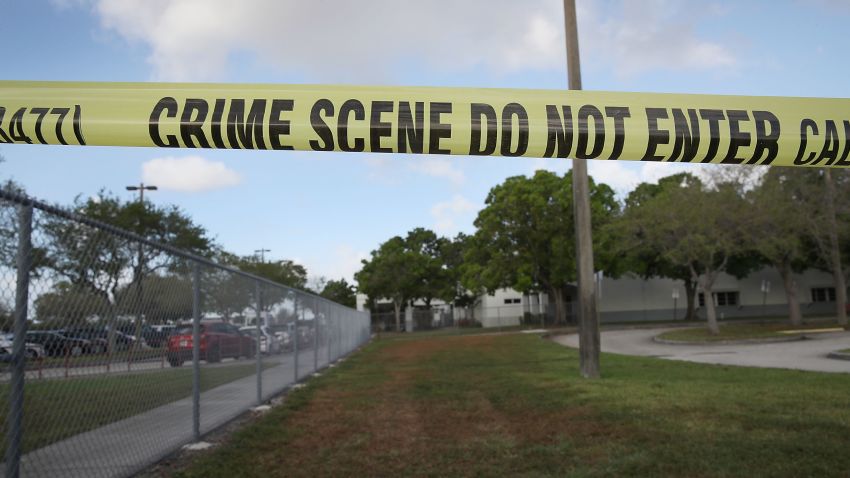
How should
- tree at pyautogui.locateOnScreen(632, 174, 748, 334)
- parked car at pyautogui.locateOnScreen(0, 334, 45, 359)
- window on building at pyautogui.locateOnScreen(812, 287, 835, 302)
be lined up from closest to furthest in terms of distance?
1. parked car at pyautogui.locateOnScreen(0, 334, 45, 359)
2. tree at pyautogui.locateOnScreen(632, 174, 748, 334)
3. window on building at pyautogui.locateOnScreen(812, 287, 835, 302)

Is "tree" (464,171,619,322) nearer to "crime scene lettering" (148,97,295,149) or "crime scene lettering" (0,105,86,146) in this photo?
"crime scene lettering" (148,97,295,149)

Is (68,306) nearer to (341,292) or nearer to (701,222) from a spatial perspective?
(701,222)

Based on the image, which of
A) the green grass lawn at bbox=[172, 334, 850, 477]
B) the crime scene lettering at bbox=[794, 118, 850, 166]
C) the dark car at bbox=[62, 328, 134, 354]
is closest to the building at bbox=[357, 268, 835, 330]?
the green grass lawn at bbox=[172, 334, 850, 477]

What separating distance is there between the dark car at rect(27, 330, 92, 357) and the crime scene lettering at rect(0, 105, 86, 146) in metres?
1.18

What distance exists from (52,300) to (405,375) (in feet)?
36.6

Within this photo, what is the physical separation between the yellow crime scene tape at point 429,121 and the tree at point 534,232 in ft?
134

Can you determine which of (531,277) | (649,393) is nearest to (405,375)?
(649,393)

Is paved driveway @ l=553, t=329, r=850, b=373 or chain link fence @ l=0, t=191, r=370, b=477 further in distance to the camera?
paved driveway @ l=553, t=329, r=850, b=373

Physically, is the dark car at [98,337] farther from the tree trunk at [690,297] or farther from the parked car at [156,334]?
the tree trunk at [690,297]

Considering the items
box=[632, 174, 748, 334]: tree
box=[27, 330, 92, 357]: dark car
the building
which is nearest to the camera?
box=[27, 330, 92, 357]: dark car

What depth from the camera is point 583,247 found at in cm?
1234

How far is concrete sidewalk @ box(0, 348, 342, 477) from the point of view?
14.2ft

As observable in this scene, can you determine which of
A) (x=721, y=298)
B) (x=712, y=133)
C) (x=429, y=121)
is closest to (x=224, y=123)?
(x=429, y=121)

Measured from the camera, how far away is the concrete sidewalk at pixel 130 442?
4.32 meters
